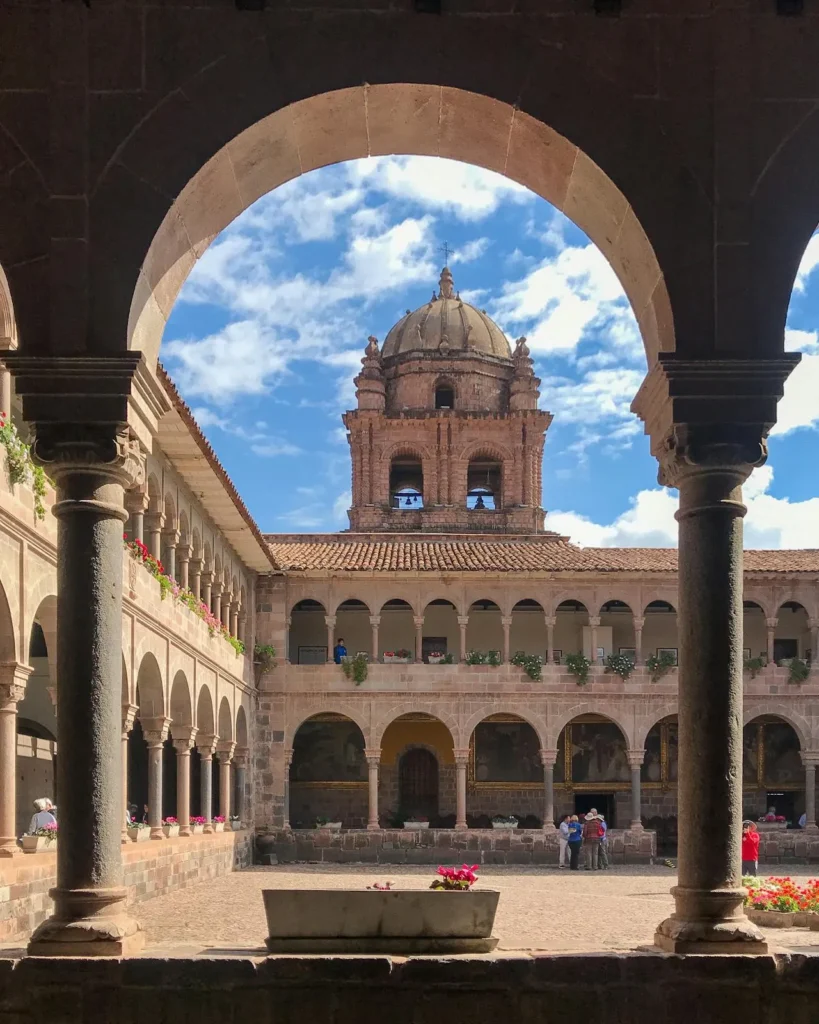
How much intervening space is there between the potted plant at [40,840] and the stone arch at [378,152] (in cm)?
911

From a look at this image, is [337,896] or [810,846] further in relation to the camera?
[810,846]

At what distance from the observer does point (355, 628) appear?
35219 millimetres

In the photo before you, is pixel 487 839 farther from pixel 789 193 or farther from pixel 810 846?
pixel 789 193

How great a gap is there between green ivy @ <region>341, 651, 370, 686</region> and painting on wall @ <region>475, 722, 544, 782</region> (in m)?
4.42

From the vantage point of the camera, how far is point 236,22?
22.8 feet

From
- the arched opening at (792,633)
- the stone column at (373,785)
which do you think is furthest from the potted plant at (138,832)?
the arched opening at (792,633)

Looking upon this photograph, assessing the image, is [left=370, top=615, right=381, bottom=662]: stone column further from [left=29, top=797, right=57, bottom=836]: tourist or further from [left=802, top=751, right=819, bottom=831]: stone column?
[left=29, top=797, right=57, bottom=836]: tourist

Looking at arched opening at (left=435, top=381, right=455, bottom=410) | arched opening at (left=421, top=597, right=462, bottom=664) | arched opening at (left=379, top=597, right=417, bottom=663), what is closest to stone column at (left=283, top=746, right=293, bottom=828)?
arched opening at (left=379, top=597, right=417, bottom=663)

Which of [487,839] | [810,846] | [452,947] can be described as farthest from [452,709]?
[452,947]

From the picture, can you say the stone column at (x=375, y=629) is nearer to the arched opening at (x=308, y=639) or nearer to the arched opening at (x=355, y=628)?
the arched opening at (x=355, y=628)

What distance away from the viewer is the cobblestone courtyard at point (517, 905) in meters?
13.5

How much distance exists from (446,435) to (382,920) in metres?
34.9

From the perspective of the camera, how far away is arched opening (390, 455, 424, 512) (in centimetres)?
4203

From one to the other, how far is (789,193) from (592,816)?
2277 centimetres
